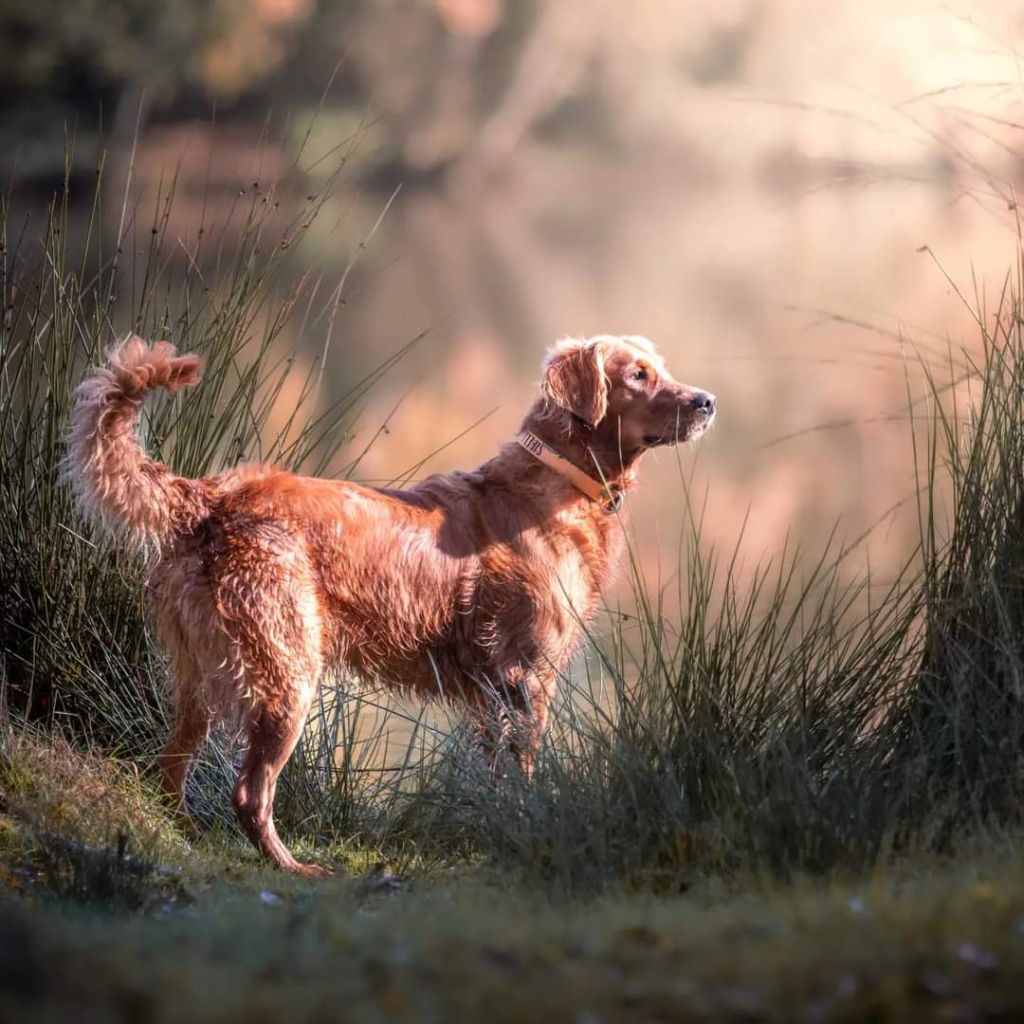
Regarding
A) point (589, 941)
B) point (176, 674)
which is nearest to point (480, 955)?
point (589, 941)

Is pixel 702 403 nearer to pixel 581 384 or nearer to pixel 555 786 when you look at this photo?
pixel 581 384

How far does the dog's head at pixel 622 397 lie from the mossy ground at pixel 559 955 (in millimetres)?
2014

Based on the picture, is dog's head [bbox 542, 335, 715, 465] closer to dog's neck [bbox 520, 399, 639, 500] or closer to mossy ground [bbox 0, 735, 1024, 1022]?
dog's neck [bbox 520, 399, 639, 500]

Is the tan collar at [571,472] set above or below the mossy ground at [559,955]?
above

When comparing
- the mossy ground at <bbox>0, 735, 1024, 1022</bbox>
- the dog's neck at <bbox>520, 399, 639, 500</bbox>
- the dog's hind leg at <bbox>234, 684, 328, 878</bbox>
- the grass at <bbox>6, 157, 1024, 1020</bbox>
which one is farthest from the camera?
the dog's neck at <bbox>520, 399, 639, 500</bbox>

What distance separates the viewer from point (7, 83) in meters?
9.65

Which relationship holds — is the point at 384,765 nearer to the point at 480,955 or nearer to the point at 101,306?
the point at 101,306

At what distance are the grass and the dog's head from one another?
2.04ft

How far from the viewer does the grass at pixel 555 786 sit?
2.08m

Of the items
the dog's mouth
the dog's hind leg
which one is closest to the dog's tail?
the dog's hind leg

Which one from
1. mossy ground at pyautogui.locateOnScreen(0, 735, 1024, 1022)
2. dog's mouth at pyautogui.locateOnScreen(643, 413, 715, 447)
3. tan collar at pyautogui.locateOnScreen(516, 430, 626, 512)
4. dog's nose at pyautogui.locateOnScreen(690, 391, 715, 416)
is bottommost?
mossy ground at pyautogui.locateOnScreen(0, 735, 1024, 1022)

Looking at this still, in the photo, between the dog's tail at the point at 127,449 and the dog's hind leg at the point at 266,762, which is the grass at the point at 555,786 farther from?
the dog's tail at the point at 127,449

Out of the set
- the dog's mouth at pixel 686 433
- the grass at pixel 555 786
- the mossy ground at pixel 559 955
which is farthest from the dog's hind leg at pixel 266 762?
the dog's mouth at pixel 686 433

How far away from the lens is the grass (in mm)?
2082
